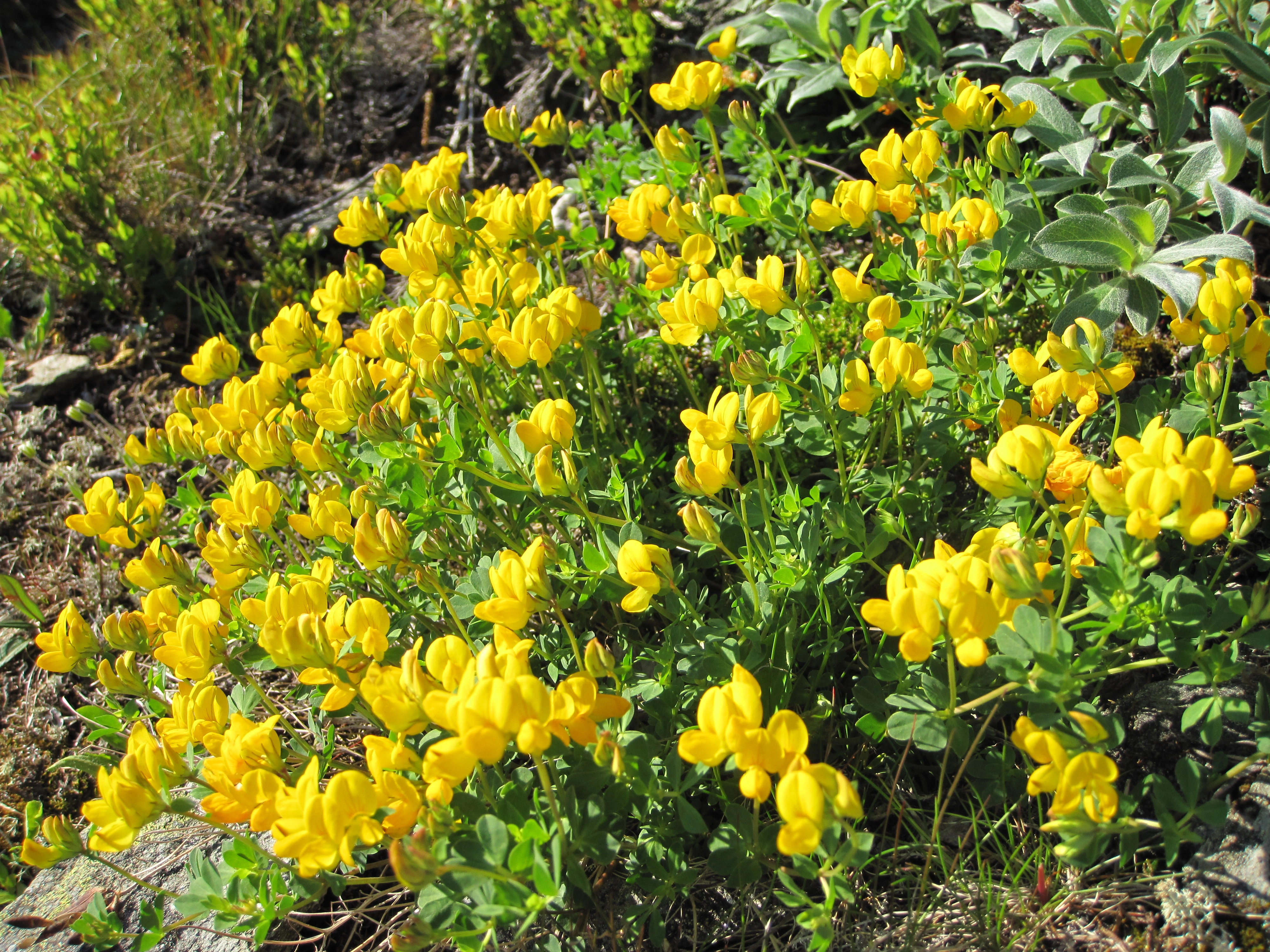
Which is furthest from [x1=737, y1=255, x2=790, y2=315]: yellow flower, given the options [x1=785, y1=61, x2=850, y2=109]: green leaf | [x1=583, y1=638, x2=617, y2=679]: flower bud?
[x1=785, y1=61, x2=850, y2=109]: green leaf

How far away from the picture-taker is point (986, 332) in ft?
6.60

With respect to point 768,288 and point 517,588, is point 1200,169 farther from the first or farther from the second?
point 517,588

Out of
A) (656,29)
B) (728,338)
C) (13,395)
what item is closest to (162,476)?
(13,395)

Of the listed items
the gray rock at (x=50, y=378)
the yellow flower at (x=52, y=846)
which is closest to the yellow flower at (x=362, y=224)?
the yellow flower at (x=52, y=846)

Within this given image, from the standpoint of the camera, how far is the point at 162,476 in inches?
151

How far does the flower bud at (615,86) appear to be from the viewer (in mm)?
2730

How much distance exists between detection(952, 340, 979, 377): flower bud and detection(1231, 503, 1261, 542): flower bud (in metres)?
0.59

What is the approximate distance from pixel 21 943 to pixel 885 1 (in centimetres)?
397

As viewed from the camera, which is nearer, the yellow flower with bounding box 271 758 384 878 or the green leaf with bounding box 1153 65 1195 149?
the yellow flower with bounding box 271 758 384 878

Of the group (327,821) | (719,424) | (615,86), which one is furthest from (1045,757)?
(615,86)

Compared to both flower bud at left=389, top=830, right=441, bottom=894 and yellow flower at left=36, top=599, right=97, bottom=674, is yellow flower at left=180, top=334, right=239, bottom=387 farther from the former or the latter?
flower bud at left=389, top=830, right=441, bottom=894

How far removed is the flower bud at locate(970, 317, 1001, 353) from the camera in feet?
6.57

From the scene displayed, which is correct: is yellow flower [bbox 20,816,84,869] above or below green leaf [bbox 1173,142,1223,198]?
below

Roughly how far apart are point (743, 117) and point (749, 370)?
1.03 m
